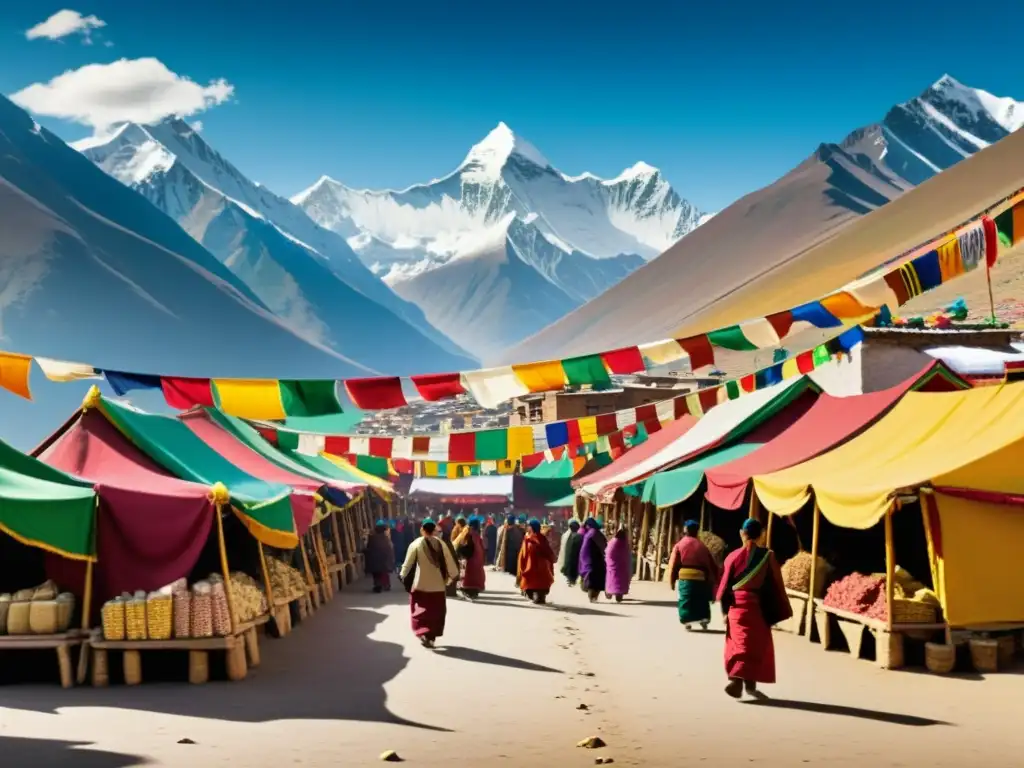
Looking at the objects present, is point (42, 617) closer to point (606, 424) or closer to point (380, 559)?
point (380, 559)

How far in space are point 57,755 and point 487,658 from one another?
506 centimetres

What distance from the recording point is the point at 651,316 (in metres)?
198

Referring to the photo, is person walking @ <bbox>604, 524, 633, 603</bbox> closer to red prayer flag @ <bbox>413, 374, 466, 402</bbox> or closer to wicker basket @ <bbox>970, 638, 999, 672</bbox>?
red prayer flag @ <bbox>413, 374, 466, 402</bbox>

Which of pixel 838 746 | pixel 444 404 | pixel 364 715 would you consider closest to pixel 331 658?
pixel 364 715

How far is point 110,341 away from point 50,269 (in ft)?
47.0

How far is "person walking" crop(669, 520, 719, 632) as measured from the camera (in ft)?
41.8

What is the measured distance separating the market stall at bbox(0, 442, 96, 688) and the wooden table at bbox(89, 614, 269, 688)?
0.69ft

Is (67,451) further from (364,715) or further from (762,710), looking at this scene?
(762,710)

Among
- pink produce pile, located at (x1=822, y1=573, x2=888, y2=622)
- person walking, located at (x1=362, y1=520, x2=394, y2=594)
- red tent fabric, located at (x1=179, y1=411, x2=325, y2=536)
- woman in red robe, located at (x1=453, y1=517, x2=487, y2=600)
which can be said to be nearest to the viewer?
pink produce pile, located at (x1=822, y1=573, x2=888, y2=622)

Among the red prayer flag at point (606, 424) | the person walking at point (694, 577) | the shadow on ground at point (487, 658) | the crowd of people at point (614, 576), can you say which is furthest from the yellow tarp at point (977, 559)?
the red prayer flag at point (606, 424)

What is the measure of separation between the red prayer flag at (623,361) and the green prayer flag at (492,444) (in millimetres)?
8331

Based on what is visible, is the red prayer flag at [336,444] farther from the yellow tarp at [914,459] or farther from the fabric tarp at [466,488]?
the fabric tarp at [466,488]

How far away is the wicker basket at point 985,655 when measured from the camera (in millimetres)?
9758

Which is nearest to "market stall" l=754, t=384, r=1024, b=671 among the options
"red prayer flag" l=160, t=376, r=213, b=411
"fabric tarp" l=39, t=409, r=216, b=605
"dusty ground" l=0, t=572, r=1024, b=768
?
"dusty ground" l=0, t=572, r=1024, b=768
